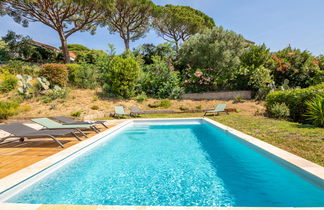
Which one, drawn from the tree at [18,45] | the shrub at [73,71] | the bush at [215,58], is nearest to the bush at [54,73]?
the shrub at [73,71]

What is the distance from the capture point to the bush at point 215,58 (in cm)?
1578

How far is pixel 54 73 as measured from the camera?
547 inches

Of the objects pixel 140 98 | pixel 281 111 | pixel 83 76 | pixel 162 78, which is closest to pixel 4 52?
pixel 83 76

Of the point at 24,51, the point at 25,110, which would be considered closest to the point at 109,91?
the point at 25,110

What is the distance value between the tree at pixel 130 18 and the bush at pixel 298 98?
21733 mm

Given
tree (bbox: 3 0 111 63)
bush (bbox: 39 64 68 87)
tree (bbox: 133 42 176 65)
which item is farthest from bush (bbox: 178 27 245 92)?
tree (bbox: 3 0 111 63)

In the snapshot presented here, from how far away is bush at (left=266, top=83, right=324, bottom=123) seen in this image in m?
7.31

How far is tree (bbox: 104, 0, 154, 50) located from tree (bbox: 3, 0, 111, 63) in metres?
2.52

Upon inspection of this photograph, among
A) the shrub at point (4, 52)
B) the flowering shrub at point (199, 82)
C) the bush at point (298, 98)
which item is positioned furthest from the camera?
the shrub at point (4, 52)

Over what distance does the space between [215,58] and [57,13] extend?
65.7ft

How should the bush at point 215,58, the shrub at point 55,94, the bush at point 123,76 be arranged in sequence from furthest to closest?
the bush at point 215,58 → the bush at point 123,76 → the shrub at point 55,94

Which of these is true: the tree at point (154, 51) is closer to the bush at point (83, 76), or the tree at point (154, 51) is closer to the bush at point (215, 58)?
the bush at point (215, 58)

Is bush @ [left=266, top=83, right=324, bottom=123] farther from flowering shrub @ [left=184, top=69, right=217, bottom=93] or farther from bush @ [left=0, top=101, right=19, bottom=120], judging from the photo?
bush @ [left=0, top=101, right=19, bottom=120]

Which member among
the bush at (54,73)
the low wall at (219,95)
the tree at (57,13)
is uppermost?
the tree at (57,13)
